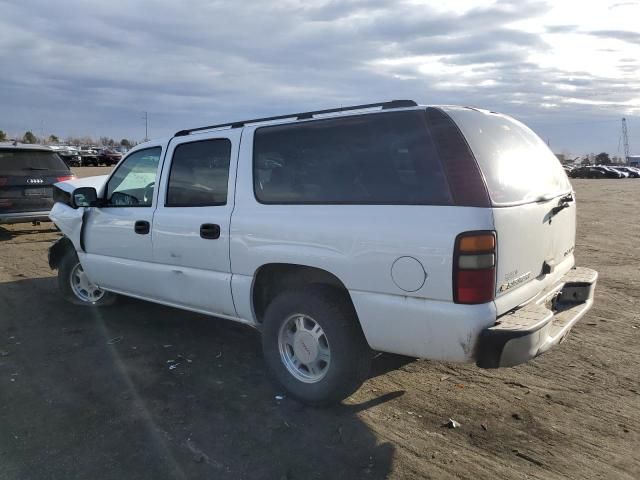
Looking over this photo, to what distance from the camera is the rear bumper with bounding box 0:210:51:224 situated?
32.4 feet

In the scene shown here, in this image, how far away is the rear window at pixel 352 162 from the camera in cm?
320

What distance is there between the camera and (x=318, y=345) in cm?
371

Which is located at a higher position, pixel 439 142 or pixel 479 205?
pixel 439 142

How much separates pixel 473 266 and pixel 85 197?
4.06 m

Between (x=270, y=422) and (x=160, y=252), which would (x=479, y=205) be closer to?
(x=270, y=422)

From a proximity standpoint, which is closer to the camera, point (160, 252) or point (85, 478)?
point (85, 478)

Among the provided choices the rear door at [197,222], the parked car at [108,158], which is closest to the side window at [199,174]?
the rear door at [197,222]

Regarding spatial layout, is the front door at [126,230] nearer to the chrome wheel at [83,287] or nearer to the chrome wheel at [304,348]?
the chrome wheel at [83,287]

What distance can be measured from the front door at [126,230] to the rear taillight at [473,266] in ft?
9.56

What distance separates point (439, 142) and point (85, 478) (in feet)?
9.13

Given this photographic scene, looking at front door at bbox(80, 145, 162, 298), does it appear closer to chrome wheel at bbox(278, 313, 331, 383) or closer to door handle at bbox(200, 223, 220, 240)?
door handle at bbox(200, 223, 220, 240)

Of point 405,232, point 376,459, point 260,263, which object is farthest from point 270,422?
point 405,232

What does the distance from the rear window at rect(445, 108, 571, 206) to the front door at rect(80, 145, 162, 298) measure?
113 inches

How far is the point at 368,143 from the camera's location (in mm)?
3471
